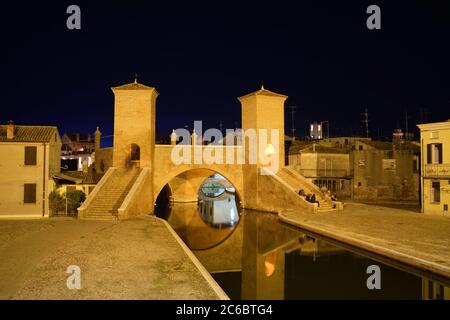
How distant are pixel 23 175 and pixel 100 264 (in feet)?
37.1

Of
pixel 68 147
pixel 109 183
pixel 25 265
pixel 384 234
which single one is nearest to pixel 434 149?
pixel 384 234

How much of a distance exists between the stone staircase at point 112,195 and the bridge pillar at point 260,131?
7697mm

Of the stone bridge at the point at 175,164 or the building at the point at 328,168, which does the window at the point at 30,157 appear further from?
the building at the point at 328,168

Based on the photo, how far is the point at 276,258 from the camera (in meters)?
14.4

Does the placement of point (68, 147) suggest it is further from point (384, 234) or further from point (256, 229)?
point (384, 234)

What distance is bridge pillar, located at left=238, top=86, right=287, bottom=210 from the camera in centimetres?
2650

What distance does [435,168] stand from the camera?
2003 centimetres

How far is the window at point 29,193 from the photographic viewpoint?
19.0m

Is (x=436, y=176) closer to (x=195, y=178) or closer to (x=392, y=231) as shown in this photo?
(x=392, y=231)

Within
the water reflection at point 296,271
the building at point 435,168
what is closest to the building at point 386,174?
the building at point 435,168

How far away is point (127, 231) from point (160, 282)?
693 centimetres

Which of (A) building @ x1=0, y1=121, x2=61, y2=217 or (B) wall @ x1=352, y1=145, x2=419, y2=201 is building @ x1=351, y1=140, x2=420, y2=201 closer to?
(B) wall @ x1=352, y1=145, x2=419, y2=201

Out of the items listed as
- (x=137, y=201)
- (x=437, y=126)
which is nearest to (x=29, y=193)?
(x=137, y=201)
